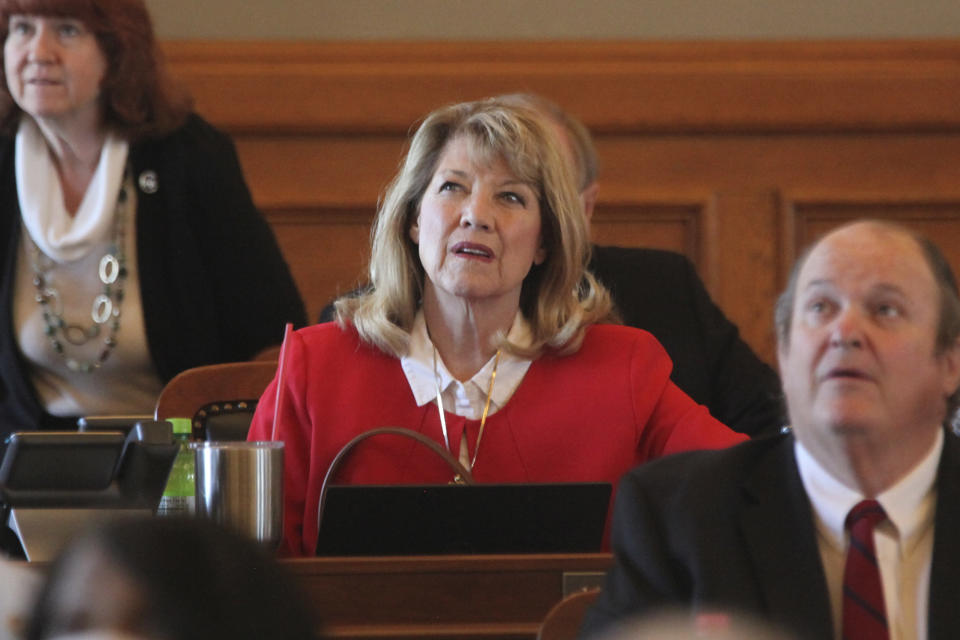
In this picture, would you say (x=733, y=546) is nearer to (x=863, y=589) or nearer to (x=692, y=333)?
(x=863, y=589)

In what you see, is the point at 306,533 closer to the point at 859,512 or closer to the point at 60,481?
the point at 60,481

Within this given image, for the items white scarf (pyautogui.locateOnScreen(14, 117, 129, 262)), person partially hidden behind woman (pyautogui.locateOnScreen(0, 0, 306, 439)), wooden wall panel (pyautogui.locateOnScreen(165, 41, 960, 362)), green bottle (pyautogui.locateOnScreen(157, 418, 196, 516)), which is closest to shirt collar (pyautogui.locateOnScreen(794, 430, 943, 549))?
green bottle (pyautogui.locateOnScreen(157, 418, 196, 516))

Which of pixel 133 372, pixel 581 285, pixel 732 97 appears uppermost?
pixel 732 97

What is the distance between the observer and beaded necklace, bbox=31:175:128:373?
314cm

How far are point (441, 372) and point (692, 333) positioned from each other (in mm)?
792

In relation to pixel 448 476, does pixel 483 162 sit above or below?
above

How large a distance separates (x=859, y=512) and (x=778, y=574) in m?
0.12

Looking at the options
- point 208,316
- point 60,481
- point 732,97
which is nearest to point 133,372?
point 208,316

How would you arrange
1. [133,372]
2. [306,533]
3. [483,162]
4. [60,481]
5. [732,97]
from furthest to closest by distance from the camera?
[732,97], [133,372], [483,162], [306,533], [60,481]

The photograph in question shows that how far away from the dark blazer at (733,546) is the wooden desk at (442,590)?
259 millimetres

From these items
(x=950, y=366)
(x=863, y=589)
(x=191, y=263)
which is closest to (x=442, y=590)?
(x=863, y=589)

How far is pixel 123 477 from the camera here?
6.39 feet

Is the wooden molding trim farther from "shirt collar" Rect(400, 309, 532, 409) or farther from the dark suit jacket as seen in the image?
"shirt collar" Rect(400, 309, 532, 409)

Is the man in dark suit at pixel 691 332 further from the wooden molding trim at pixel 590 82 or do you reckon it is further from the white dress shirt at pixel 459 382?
the wooden molding trim at pixel 590 82
